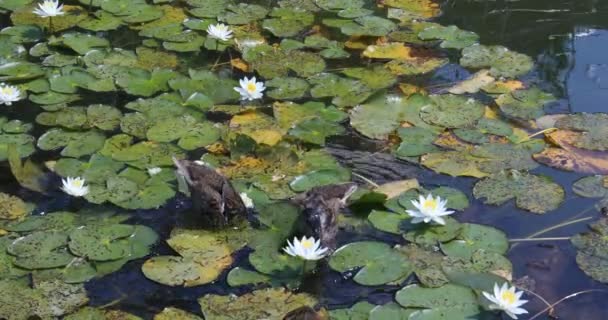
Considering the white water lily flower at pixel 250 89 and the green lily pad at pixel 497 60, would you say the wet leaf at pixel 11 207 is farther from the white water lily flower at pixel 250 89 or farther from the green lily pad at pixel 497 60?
the green lily pad at pixel 497 60

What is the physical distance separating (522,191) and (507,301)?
2.84ft

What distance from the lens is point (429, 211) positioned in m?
3.54

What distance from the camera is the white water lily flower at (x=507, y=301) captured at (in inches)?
120

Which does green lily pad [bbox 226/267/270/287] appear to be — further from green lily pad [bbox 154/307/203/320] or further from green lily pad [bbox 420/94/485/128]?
green lily pad [bbox 420/94/485/128]

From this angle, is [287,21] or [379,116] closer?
[379,116]

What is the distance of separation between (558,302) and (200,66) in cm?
241

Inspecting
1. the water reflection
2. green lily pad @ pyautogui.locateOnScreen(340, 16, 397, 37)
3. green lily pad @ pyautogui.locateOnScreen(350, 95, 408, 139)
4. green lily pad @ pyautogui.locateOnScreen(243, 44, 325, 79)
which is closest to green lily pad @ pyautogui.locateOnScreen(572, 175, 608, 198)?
the water reflection

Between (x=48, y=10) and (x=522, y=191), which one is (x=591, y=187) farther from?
(x=48, y=10)

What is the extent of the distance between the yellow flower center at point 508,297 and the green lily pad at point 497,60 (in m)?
1.95

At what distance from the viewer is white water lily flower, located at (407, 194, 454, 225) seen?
3.53 m

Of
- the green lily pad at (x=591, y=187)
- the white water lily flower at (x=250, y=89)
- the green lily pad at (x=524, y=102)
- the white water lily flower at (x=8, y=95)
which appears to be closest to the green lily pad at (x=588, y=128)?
the green lily pad at (x=524, y=102)

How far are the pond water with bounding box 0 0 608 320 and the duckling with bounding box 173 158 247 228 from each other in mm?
32

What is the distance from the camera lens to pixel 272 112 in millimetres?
4477

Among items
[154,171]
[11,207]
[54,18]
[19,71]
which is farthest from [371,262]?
[54,18]
